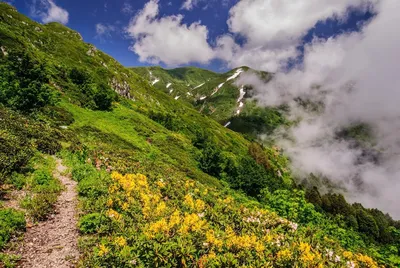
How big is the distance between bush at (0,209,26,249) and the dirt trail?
0.47m

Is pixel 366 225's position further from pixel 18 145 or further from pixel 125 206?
pixel 18 145

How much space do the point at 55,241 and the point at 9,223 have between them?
1802 mm

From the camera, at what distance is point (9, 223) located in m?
9.55

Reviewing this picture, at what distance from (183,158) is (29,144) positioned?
35.1 meters

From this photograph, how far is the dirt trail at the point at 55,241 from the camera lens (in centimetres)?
864

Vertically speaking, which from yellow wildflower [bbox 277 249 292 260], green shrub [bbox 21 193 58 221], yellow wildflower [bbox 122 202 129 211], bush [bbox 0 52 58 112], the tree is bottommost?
green shrub [bbox 21 193 58 221]

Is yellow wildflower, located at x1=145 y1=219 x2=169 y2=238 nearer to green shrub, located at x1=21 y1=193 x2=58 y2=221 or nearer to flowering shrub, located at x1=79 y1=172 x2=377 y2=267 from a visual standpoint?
flowering shrub, located at x1=79 y1=172 x2=377 y2=267

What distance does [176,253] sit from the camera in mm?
7594

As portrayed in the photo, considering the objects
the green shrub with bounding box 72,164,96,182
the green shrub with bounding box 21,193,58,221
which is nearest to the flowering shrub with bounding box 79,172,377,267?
the green shrub with bounding box 21,193,58,221

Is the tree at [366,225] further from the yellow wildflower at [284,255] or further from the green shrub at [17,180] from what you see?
the green shrub at [17,180]

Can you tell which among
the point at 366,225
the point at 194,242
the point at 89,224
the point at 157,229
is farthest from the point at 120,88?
the point at 366,225

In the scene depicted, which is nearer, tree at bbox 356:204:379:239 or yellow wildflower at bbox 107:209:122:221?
yellow wildflower at bbox 107:209:122:221

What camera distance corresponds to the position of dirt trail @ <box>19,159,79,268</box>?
28.3 ft

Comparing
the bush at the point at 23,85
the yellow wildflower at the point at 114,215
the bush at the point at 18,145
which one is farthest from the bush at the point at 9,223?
the bush at the point at 23,85
